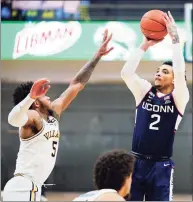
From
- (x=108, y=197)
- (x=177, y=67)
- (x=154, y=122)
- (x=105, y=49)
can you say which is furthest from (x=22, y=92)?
(x=108, y=197)

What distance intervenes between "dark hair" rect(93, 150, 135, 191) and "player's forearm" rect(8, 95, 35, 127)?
2.36 feet

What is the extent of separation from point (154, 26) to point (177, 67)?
36cm

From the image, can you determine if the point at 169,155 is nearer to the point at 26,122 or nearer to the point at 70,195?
the point at 26,122

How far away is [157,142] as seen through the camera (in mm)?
4418

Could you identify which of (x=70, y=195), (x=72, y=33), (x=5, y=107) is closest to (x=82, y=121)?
(x=70, y=195)

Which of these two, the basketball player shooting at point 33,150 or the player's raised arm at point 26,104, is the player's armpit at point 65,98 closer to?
the basketball player shooting at point 33,150

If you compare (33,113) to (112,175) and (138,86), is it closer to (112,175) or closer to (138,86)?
(138,86)

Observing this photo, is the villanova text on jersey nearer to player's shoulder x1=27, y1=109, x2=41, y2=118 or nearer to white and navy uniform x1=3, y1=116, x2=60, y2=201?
white and navy uniform x1=3, y1=116, x2=60, y2=201

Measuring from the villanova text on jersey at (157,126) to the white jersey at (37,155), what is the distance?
25.5 inches

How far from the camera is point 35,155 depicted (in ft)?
14.4

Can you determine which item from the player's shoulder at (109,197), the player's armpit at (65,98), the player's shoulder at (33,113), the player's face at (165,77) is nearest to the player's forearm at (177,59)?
the player's face at (165,77)

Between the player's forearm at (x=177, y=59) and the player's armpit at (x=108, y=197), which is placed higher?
the player's forearm at (x=177, y=59)

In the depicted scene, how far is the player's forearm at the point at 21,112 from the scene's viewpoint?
3996 millimetres

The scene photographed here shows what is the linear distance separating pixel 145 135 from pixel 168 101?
30 centimetres
